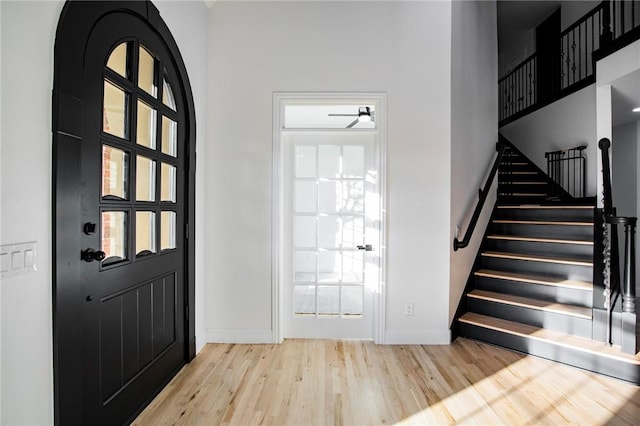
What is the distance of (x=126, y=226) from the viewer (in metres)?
1.99

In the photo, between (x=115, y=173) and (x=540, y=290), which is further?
(x=540, y=290)

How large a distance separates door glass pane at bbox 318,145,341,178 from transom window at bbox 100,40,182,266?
1328 mm

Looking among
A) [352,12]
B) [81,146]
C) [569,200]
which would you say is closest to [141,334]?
[81,146]

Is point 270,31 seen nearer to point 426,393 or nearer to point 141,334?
point 141,334

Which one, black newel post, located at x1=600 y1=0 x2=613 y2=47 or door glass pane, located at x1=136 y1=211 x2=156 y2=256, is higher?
black newel post, located at x1=600 y1=0 x2=613 y2=47

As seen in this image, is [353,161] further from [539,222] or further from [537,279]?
[539,222]

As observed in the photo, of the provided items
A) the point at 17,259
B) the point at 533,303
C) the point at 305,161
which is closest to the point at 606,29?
the point at 533,303

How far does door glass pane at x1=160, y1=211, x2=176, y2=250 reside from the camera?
247 cm

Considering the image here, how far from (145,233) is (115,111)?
784 millimetres

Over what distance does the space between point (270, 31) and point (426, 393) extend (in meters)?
3.30

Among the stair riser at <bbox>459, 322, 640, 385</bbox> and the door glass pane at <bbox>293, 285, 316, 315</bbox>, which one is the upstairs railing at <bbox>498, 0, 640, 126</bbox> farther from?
the door glass pane at <bbox>293, 285, 316, 315</bbox>

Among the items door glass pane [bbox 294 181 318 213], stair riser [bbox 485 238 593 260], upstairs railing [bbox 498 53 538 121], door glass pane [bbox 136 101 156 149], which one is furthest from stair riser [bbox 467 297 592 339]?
upstairs railing [bbox 498 53 538 121]

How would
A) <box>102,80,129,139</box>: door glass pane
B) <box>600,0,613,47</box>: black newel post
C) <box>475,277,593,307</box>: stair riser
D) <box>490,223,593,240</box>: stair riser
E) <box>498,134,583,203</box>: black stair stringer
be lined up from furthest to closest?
1. <box>498,134,583,203</box>: black stair stringer
2. <box>600,0,613,47</box>: black newel post
3. <box>490,223,593,240</box>: stair riser
4. <box>475,277,593,307</box>: stair riser
5. <box>102,80,129,139</box>: door glass pane

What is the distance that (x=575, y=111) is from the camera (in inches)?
196
